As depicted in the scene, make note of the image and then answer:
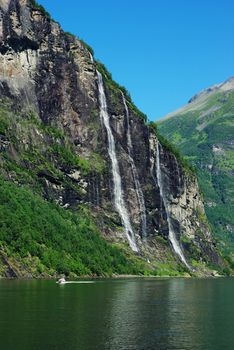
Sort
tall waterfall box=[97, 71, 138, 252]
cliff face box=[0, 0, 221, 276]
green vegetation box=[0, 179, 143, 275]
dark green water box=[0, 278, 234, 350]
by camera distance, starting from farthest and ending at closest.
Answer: tall waterfall box=[97, 71, 138, 252], cliff face box=[0, 0, 221, 276], green vegetation box=[0, 179, 143, 275], dark green water box=[0, 278, 234, 350]

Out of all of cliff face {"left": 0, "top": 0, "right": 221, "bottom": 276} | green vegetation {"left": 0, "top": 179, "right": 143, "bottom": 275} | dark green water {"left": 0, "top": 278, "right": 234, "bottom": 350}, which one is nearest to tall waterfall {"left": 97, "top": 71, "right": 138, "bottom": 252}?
cliff face {"left": 0, "top": 0, "right": 221, "bottom": 276}

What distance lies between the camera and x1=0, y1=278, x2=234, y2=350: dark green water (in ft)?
164

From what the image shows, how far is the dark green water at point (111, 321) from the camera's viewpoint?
50000 mm

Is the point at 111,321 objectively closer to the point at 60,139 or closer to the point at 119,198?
the point at 119,198

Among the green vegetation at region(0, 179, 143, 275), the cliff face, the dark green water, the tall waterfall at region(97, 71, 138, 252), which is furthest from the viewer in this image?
the tall waterfall at region(97, 71, 138, 252)

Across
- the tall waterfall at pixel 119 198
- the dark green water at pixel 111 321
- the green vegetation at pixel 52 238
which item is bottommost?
the dark green water at pixel 111 321

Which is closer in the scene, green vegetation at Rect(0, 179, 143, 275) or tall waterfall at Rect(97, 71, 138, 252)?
green vegetation at Rect(0, 179, 143, 275)

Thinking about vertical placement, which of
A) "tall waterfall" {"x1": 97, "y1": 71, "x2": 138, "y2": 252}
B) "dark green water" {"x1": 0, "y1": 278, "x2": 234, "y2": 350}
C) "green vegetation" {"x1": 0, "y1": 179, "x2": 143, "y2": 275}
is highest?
"tall waterfall" {"x1": 97, "y1": 71, "x2": 138, "y2": 252}

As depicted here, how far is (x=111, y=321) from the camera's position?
2411 inches

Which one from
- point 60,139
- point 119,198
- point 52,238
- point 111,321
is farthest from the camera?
point 119,198

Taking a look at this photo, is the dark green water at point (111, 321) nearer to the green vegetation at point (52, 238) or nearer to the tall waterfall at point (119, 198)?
the green vegetation at point (52, 238)

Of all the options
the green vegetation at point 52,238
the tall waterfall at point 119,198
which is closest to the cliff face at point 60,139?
the tall waterfall at point 119,198

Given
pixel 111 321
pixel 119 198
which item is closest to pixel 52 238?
pixel 119 198

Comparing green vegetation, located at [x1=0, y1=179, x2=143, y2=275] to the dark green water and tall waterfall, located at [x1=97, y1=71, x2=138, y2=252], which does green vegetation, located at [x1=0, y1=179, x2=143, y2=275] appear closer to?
tall waterfall, located at [x1=97, y1=71, x2=138, y2=252]
